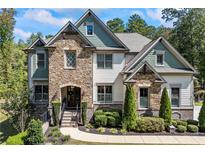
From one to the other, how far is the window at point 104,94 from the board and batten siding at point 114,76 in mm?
353

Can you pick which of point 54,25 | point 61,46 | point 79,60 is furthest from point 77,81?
point 54,25

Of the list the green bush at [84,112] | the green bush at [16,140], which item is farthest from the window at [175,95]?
the green bush at [16,140]

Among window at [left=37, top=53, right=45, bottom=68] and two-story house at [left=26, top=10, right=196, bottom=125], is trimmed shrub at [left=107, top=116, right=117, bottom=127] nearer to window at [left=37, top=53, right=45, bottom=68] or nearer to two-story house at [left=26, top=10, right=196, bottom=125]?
two-story house at [left=26, top=10, right=196, bottom=125]

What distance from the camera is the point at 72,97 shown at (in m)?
24.7

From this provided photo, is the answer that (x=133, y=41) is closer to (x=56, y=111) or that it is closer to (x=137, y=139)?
(x=56, y=111)

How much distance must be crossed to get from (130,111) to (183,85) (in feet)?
18.8

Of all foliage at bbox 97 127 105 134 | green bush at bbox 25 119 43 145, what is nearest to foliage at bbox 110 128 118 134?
foliage at bbox 97 127 105 134

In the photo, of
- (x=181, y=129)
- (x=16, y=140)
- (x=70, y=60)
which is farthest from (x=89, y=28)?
(x=16, y=140)

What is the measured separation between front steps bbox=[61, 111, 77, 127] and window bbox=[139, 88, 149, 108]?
18.2 feet

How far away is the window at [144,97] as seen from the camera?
71.7ft

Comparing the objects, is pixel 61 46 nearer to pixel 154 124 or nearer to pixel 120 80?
pixel 120 80

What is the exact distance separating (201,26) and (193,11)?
2251 mm

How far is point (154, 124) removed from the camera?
64.3 ft
